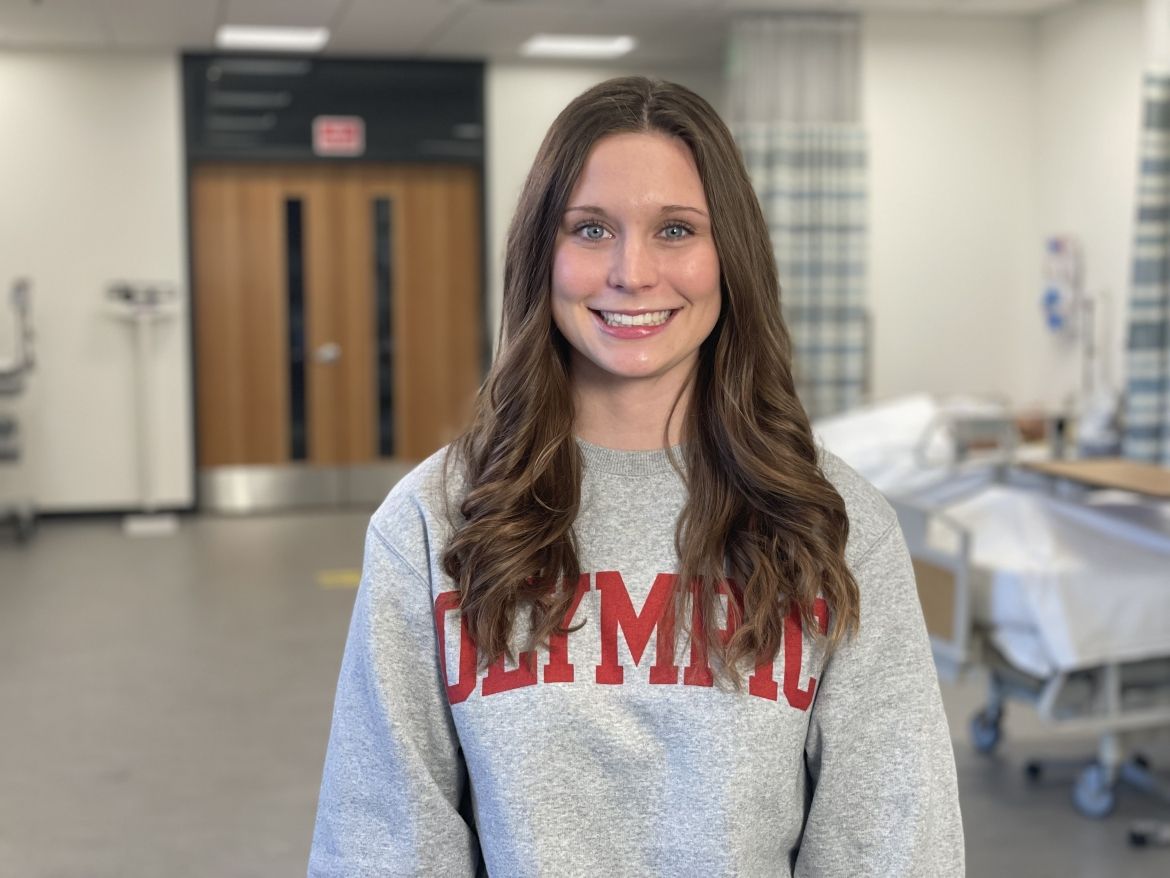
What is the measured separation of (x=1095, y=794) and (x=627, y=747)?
265cm

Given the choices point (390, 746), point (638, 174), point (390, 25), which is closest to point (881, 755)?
point (390, 746)

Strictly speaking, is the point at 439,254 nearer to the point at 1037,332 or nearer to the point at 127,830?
the point at 1037,332

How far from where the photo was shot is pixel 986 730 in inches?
156

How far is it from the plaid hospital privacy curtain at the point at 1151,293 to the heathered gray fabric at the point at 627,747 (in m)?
4.39

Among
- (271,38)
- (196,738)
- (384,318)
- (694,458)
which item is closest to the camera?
(694,458)

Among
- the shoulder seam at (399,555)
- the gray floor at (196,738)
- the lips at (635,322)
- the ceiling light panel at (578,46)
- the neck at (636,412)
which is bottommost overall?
the gray floor at (196,738)

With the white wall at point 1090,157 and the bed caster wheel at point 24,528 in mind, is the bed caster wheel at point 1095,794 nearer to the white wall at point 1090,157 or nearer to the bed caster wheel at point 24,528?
the white wall at point 1090,157

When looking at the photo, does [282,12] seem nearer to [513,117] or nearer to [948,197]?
[513,117]

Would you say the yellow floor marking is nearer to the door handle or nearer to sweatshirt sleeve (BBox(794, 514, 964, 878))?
the door handle

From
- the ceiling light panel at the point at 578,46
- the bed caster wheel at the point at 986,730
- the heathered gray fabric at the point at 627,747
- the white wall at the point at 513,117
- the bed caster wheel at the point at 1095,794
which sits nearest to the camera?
the heathered gray fabric at the point at 627,747

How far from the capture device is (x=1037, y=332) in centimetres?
746

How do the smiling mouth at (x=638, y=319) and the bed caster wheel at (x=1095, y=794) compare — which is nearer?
the smiling mouth at (x=638, y=319)

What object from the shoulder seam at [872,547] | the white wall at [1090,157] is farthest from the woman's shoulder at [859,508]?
the white wall at [1090,157]

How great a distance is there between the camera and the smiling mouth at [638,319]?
52.0 inches
